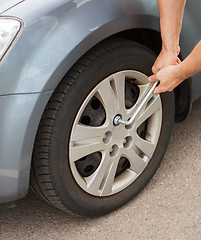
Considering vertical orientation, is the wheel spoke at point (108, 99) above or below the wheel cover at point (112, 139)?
above

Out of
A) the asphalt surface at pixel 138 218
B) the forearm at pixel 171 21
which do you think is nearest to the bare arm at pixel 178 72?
the forearm at pixel 171 21

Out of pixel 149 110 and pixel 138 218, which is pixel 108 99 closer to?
pixel 149 110

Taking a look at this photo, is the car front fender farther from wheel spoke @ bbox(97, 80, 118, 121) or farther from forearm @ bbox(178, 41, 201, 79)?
forearm @ bbox(178, 41, 201, 79)

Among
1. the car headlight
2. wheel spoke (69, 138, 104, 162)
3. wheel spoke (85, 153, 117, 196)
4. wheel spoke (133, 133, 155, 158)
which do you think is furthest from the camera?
wheel spoke (133, 133, 155, 158)

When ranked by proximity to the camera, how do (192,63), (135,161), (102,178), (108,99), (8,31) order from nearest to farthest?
(8,31)
(192,63)
(108,99)
(102,178)
(135,161)

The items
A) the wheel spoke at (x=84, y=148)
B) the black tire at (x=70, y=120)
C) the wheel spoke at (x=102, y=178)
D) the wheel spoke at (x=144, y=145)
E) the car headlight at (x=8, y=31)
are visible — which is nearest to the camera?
the car headlight at (x=8, y=31)

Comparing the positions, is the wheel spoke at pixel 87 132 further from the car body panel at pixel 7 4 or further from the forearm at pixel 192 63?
the car body panel at pixel 7 4

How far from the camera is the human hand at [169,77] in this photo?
168cm

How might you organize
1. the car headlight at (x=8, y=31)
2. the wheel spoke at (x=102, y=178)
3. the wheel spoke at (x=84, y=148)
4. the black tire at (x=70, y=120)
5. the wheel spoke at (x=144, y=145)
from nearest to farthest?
the car headlight at (x=8, y=31)
the black tire at (x=70, y=120)
the wheel spoke at (x=84, y=148)
the wheel spoke at (x=102, y=178)
the wheel spoke at (x=144, y=145)

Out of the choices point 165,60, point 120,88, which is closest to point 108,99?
point 120,88

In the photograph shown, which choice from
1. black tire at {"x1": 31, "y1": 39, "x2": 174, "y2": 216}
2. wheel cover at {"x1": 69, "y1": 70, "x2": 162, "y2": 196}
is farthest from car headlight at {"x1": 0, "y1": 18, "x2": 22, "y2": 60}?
wheel cover at {"x1": 69, "y1": 70, "x2": 162, "y2": 196}

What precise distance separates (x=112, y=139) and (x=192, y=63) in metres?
0.49

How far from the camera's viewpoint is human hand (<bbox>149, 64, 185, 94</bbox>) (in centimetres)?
168

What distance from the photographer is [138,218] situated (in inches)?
77.9
